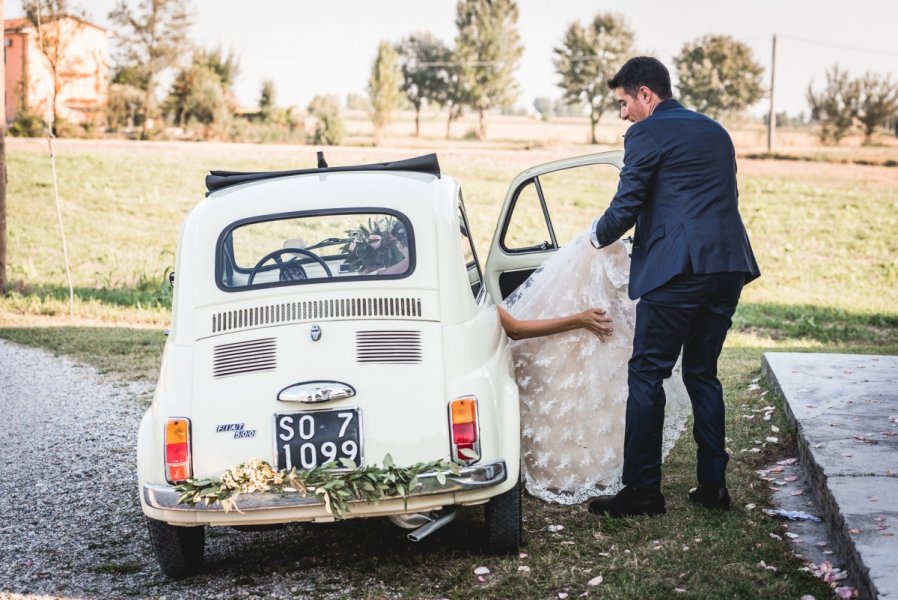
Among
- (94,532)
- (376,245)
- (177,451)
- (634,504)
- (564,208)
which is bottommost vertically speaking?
(94,532)

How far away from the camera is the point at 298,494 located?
157 inches

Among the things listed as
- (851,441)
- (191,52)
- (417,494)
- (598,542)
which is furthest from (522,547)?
(191,52)

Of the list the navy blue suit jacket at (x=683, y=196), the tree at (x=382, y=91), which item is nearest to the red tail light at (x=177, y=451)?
the navy blue suit jacket at (x=683, y=196)

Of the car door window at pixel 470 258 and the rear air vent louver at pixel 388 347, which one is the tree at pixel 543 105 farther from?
the rear air vent louver at pixel 388 347

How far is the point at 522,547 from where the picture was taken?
15.3ft

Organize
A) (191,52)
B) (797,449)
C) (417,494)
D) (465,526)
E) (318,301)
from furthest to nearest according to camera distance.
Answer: (191,52) < (797,449) < (465,526) < (318,301) < (417,494)

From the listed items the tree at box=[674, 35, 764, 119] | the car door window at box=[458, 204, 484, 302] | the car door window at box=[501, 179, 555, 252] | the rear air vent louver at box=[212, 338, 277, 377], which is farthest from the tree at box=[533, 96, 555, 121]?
the rear air vent louver at box=[212, 338, 277, 377]

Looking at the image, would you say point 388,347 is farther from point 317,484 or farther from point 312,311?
point 317,484

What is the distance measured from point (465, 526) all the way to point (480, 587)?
963mm

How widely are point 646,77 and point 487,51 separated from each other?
61385mm

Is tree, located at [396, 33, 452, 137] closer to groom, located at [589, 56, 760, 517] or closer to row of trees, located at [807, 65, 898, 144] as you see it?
row of trees, located at [807, 65, 898, 144]

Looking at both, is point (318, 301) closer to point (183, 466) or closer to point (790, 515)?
point (183, 466)

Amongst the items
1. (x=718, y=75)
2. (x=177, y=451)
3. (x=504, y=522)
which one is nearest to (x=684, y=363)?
(x=504, y=522)

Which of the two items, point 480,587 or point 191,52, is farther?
point 191,52
